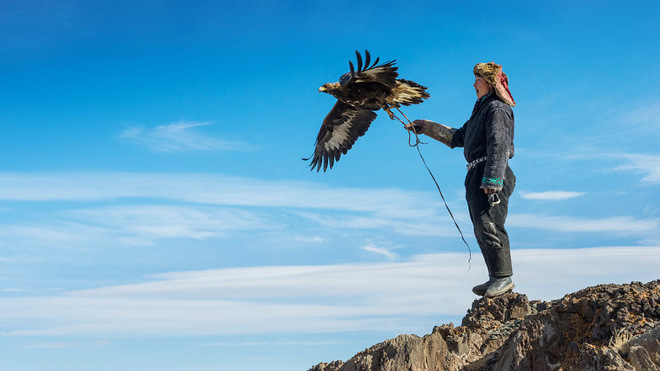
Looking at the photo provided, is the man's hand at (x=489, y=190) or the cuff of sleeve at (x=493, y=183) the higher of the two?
the cuff of sleeve at (x=493, y=183)

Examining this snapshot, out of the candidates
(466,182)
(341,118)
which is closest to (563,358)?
(466,182)

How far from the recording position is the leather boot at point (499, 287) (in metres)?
6.80

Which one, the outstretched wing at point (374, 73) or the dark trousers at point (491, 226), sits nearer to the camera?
the dark trousers at point (491, 226)

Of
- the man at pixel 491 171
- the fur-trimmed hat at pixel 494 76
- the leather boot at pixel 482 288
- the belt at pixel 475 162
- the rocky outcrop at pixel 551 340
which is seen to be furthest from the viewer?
the fur-trimmed hat at pixel 494 76

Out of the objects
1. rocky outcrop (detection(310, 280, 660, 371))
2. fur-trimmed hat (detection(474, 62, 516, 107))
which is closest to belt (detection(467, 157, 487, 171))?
fur-trimmed hat (detection(474, 62, 516, 107))

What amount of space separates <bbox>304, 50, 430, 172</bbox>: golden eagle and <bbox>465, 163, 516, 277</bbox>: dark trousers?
2.17 meters

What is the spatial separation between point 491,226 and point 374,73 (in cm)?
292

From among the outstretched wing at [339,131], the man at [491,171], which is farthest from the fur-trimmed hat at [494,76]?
the outstretched wing at [339,131]

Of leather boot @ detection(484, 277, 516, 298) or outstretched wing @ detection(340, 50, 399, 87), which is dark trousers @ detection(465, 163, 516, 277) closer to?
leather boot @ detection(484, 277, 516, 298)

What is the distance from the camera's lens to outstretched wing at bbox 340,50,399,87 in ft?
27.7

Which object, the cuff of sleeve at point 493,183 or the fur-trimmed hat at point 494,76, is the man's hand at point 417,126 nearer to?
the fur-trimmed hat at point 494,76

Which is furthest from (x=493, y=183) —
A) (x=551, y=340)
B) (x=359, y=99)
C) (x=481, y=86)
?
→ (x=359, y=99)

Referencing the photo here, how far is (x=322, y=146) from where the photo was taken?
11133 millimetres

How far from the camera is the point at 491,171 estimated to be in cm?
671
